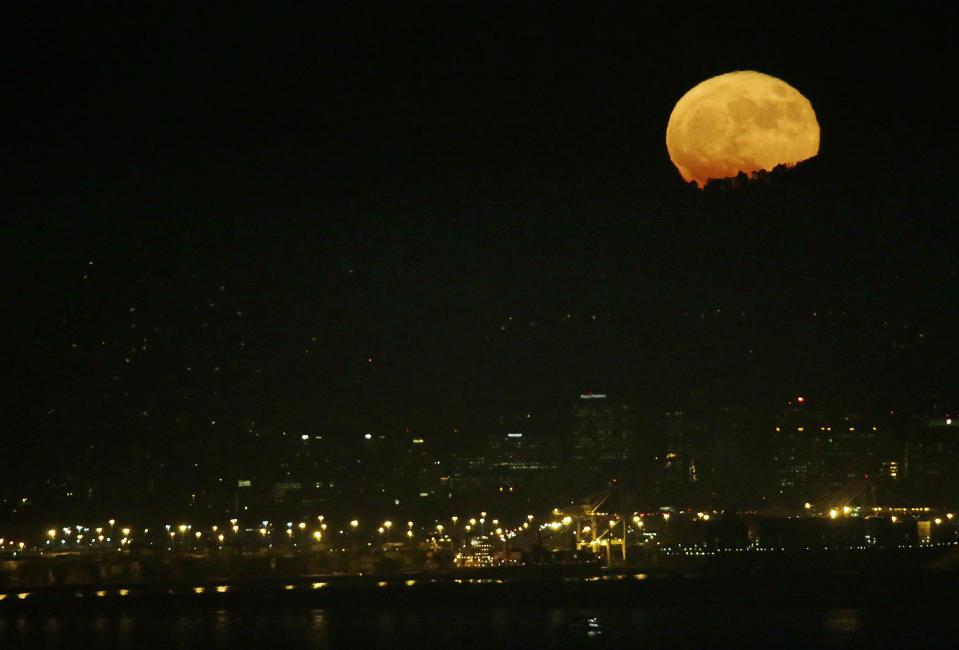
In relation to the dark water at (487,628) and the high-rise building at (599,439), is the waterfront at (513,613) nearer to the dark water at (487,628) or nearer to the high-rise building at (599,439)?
the dark water at (487,628)

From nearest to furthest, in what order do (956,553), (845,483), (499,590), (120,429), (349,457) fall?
(499,590), (956,553), (120,429), (845,483), (349,457)

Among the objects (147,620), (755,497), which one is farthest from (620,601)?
(755,497)

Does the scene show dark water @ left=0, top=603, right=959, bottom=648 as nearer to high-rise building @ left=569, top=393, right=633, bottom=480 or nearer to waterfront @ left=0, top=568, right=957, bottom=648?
waterfront @ left=0, top=568, right=957, bottom=648

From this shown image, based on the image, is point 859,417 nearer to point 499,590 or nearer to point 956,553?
point 956,553

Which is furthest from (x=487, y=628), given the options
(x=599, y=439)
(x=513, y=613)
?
(x=599, y=439)

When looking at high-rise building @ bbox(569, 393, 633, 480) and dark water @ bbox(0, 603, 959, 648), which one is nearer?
dark water @ bbox(0, 603, 959, 648)

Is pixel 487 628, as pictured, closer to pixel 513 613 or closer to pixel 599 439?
pixel 513 613

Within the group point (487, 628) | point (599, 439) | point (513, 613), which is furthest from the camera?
point (599, 439)

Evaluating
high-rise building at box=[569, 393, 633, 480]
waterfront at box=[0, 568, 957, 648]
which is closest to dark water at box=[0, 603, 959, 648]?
waterfront at box=[0, 568, 957, 648]
